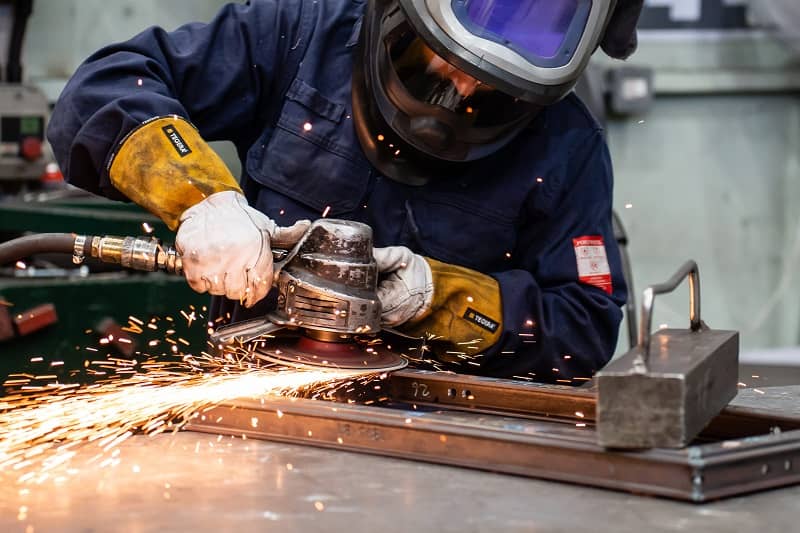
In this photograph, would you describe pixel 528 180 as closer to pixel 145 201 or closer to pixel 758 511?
pixel 145 201

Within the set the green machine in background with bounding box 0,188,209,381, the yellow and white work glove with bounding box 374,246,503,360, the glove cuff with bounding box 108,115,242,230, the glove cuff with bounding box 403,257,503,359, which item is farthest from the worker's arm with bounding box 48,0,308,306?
the green machine in background with bounding box 0,188,209,381

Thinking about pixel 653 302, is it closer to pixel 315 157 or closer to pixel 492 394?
pixel 492 394

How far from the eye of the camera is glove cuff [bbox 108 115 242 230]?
197 cm

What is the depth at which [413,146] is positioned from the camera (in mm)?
2207

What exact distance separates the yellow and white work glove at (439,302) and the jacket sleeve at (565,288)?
40 mm

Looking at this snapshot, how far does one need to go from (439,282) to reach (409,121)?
0.30 m

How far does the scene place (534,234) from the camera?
7.89ft

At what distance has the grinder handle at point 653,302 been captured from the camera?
146 cm

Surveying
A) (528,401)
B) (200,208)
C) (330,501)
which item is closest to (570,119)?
(528,401)

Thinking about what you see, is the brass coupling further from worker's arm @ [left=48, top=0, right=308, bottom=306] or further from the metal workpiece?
the metal workpiece

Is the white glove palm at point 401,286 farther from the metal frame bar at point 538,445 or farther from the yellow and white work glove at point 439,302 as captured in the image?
the metal frame bar at point 538,445

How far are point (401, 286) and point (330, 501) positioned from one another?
75 cm

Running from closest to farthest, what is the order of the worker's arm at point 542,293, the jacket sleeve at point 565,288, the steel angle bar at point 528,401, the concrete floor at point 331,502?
the concrete floor at point 331,502 < the steel angle bar at point 528,401 < the worker's arm at point 542,293 < the jacket sleeve at point 565,288

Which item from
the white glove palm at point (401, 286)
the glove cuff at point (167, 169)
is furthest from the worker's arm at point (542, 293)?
the glove cuff at point (167, 169)
